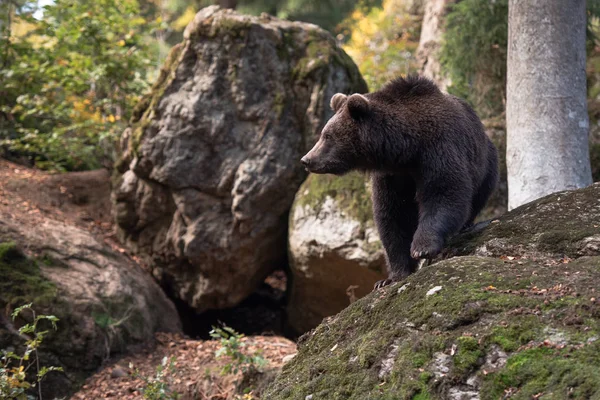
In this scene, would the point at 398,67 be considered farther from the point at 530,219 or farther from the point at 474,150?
the point at 530,219

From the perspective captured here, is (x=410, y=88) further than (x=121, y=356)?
No

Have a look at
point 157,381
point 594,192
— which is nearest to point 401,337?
point 594,192

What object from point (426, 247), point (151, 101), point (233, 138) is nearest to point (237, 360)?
point (426, 247)

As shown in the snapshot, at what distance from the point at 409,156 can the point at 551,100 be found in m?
2.00

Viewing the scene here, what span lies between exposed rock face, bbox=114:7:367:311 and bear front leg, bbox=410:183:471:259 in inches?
149

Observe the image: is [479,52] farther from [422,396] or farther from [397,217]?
[422,396]

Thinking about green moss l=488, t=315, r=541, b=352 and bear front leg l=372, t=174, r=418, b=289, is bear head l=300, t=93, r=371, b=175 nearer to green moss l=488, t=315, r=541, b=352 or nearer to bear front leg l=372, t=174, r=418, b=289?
bear front leg l=372, t=174, r=418, b=289

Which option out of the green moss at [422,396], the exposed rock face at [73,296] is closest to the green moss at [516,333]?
the green moss at [422,396]

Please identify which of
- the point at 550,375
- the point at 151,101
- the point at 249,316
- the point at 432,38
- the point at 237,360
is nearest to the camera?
the point at 550,375

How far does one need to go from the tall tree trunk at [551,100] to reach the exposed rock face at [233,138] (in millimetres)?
2882

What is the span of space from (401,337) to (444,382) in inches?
17.6

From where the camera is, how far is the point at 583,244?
3.71 meters

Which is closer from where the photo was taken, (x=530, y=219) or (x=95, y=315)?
(x=530, y=219)

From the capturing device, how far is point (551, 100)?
19.7 ft
